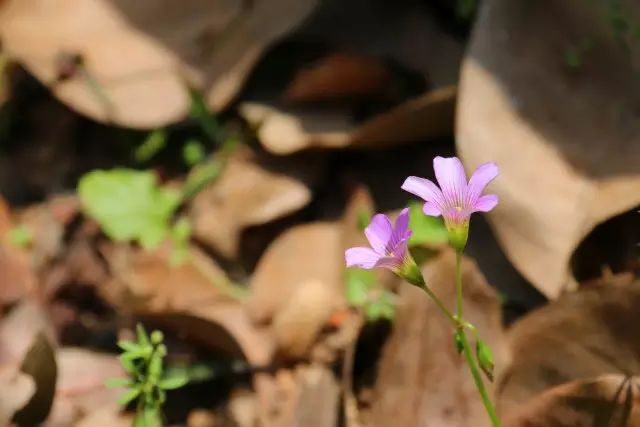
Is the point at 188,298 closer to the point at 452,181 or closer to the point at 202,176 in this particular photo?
the point at 202,176

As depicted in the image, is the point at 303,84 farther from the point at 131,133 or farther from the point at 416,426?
the point at 416,426

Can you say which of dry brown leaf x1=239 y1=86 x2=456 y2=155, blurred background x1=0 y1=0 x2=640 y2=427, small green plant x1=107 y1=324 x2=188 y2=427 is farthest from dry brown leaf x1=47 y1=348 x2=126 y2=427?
dry brown leaf x1=239 y1=86 x2=456 y2=155

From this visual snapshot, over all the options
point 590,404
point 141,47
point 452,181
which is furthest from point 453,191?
point 141,47

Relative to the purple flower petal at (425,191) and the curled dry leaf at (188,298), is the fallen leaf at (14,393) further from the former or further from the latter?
the purple flower petal at (425,191)

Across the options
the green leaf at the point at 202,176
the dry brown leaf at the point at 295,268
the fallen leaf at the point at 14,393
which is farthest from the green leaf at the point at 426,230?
the fallen leaf at the point at 14,393

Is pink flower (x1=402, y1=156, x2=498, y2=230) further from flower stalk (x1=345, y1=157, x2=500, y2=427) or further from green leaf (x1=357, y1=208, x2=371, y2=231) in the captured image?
green leaf (x1=357, y1=208, x2=371, y2=231)

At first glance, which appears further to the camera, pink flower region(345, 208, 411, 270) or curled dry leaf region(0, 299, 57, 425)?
curled dry leaf region(0, 299, 57, 425)

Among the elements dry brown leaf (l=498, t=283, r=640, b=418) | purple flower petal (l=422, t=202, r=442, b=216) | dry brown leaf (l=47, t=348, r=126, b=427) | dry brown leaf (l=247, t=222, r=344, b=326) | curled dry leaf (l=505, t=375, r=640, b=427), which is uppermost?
dry brown leaf (l=247, t=222, r=344, b=326)
